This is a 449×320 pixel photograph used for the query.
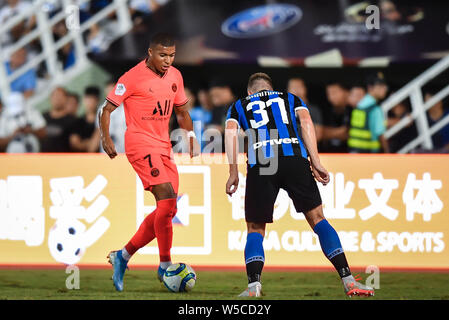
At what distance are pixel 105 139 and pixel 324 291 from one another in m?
2.33

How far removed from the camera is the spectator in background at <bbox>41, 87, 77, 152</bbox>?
11812mm

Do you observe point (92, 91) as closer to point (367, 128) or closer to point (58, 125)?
point (58, 125)

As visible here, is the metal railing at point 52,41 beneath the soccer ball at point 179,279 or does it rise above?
above

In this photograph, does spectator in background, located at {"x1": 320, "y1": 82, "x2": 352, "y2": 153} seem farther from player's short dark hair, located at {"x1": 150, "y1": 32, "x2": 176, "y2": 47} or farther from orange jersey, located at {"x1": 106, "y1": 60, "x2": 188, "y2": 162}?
player's short dark hair, located at {"x1": 150, "y1": 32, "x2": 176, "y2": 47}

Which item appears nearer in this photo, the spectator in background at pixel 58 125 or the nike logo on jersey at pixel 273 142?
the nike logo on jersey at pixel 273 142

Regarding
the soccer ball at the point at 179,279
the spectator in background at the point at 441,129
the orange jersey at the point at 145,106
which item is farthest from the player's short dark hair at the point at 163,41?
the spectator in background at the point at 441,129

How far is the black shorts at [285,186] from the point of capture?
695 centimetres

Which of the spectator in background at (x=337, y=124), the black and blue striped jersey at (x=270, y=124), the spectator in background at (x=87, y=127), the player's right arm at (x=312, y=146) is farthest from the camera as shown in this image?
the spectator in background at (x=87, y=127)

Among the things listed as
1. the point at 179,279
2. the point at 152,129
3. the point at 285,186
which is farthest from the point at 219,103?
the point at 285,186

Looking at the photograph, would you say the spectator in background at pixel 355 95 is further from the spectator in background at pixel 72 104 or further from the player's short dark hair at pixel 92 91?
the spectator in background at pixel 72 104

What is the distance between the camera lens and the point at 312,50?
41.9 ft

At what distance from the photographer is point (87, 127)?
11594 millimetres

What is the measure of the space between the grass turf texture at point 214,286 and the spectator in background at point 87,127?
2817 mm

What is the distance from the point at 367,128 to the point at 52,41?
197 inches
